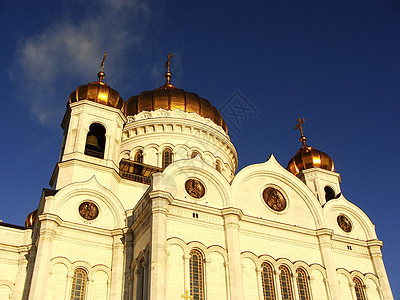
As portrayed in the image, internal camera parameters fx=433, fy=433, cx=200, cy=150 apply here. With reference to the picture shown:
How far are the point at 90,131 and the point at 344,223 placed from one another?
14214 millimetres

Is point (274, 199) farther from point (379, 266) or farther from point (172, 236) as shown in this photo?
point (379, 266)

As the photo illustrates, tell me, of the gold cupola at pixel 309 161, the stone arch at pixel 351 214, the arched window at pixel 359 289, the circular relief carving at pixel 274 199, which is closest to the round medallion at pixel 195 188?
the circular relief carving at pixel 274 199

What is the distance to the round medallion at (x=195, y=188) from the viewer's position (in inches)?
725

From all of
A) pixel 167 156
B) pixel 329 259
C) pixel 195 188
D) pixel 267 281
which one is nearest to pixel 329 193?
pixel 329 259

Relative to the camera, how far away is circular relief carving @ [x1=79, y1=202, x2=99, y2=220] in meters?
19.3

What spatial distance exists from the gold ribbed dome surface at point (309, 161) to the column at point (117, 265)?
13.0 m

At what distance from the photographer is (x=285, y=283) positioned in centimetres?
1806

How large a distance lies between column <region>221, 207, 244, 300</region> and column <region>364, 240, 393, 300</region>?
7.69m

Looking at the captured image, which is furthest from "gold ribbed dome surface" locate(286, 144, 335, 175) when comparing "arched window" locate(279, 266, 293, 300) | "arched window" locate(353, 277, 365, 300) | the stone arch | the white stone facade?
"arched window" locate(279, 266, 293, 300)

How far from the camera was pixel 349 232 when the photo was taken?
21703 mm

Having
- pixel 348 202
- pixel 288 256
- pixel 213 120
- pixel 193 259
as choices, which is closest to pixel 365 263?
pixel 348 202

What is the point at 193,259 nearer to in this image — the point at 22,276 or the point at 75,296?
the point at 75,296

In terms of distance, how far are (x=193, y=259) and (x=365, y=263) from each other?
933 cm

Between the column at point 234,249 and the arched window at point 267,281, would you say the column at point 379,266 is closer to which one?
the arched window at point 267,281
